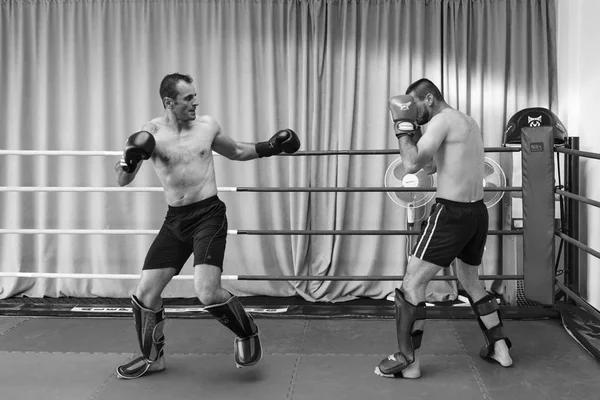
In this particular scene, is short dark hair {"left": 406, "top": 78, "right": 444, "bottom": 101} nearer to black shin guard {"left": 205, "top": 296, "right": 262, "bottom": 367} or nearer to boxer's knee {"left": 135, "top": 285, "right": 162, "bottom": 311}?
black shin guard {"left": 205, "top": 296, "right": 262, "bottom": 367}

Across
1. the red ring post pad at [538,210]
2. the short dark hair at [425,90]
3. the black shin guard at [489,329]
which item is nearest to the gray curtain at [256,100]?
the red ring post pad at [538,210]

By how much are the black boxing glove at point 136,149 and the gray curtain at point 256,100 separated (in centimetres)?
194

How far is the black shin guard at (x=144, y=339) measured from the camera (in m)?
2.95

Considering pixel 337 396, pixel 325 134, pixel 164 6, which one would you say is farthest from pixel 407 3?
pixel 337 396

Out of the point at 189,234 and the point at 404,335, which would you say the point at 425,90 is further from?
the point at 189,234

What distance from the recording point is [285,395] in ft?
8.95

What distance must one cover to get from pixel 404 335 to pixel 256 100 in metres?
2.29

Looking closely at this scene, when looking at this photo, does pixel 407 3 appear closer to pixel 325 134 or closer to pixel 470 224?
pixel 325 134

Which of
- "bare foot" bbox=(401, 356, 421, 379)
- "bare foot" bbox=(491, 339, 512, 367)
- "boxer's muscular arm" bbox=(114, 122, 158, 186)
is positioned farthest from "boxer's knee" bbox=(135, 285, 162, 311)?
"bare foot" bbox=(491, 339, 512, 367)

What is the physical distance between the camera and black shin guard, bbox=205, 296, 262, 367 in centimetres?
289

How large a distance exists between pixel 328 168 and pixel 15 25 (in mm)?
2442

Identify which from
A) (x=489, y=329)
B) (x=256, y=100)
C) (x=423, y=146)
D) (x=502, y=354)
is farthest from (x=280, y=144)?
(x=256, y=100)

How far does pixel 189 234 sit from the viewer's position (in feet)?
9.73

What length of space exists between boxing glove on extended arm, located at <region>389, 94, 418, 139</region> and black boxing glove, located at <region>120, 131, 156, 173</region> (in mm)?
1040
